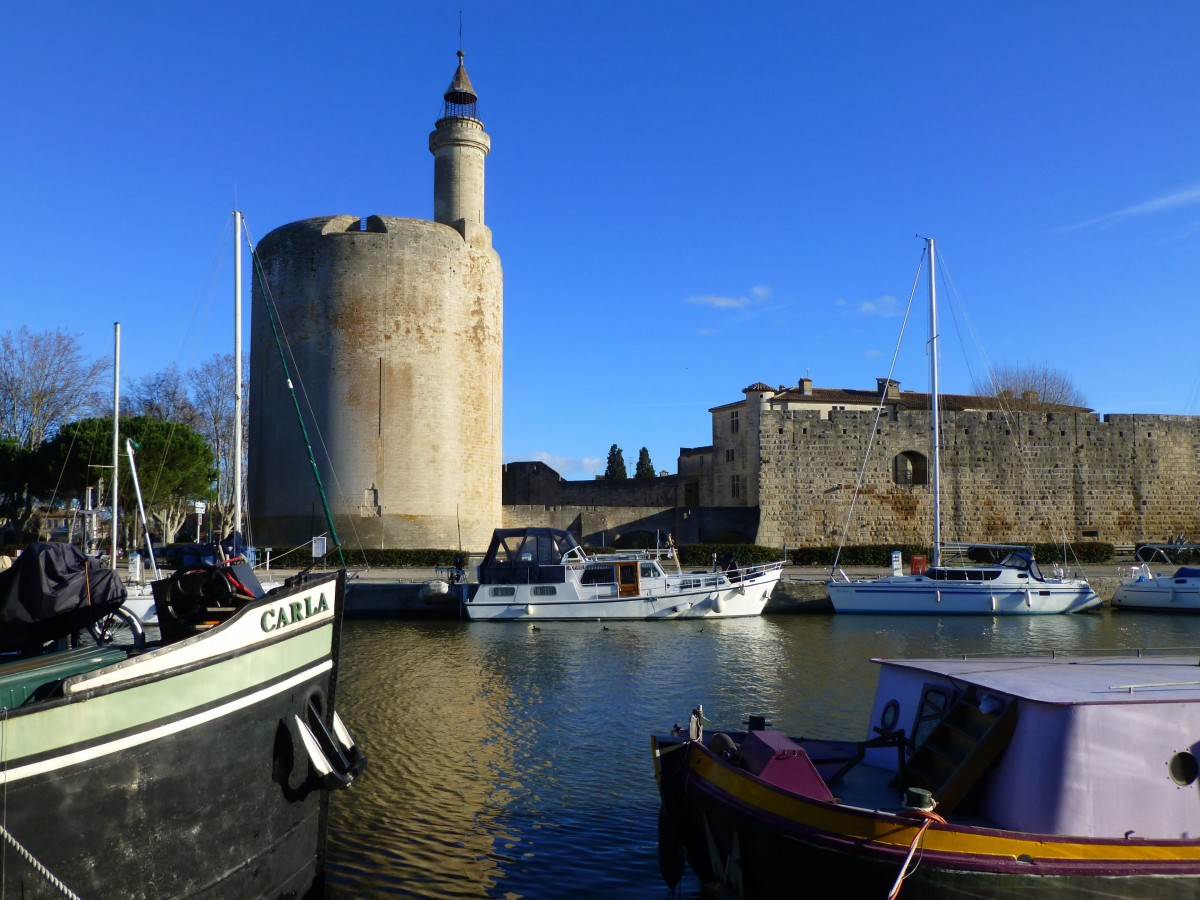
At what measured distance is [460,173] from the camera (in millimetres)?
32500

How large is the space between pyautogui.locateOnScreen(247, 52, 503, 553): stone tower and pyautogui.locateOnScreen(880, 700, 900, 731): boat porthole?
24108mm

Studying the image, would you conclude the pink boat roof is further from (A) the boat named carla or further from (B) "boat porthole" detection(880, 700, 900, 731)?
(A) the boat named carla

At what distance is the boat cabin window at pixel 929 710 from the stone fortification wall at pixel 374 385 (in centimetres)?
2464

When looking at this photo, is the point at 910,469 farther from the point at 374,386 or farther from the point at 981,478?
the point at 374,386

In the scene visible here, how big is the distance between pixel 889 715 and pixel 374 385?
25011 mm

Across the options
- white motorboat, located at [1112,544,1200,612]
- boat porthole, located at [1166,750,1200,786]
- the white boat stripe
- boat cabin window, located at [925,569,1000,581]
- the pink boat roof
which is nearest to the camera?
the white boat stripe

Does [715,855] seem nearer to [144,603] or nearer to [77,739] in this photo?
[77,739]

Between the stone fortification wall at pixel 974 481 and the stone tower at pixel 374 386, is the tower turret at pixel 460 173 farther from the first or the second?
the stone fortification wall at pixel 974 481

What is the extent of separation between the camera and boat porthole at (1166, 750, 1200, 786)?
18.7 feet

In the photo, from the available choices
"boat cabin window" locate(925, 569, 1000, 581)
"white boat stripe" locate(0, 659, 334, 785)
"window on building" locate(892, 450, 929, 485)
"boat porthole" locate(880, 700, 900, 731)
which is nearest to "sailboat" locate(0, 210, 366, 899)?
"white boat stripe" locate(0, 659, 334, 785)

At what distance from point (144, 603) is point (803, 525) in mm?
23379

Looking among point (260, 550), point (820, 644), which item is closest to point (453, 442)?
point (260, 550)

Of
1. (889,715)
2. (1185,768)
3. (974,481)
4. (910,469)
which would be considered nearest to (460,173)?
(910,469)

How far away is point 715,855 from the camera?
21.3 feet
